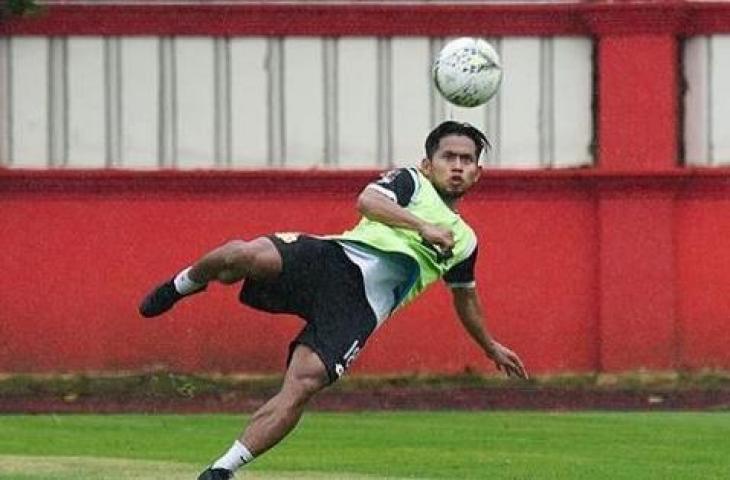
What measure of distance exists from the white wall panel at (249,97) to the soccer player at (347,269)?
10675mm

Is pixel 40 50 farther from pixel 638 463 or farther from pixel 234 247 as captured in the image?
pixel 234 247

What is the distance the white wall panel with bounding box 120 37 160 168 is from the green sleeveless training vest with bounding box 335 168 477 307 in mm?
11000

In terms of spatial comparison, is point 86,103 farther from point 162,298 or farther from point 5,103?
point 162,298

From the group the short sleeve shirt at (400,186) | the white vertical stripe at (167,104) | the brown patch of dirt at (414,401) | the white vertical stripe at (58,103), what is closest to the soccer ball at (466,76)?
the short sleeve shirt at (400,186)

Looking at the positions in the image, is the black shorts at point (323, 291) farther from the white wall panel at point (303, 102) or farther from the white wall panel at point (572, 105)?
the white wall panel at point (572, 105)

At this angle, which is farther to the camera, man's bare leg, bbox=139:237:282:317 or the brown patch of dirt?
the brown patch of dirt

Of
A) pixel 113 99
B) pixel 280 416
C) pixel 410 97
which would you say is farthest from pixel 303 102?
pixel 280 416

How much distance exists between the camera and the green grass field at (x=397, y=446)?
14969 millimetres

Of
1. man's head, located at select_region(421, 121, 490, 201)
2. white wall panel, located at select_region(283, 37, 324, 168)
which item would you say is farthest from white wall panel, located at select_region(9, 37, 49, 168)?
man's head, located at select_region(421, 121, 490, 201)

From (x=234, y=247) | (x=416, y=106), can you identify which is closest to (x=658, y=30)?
(x=416, y=106)

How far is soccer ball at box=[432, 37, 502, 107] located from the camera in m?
14.6

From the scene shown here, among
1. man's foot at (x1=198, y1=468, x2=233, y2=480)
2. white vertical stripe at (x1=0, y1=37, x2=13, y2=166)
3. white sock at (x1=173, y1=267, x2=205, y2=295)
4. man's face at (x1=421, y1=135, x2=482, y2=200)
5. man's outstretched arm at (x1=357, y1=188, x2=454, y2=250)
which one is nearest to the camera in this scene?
man's foot at (x1=198, y1=468, x2=233, y2=480)

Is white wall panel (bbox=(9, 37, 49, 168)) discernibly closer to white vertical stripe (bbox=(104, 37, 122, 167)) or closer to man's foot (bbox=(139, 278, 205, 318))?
white vertical stripe (bbox=(104, 37, 122, 167))

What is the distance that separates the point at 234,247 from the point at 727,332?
38.8 ft
